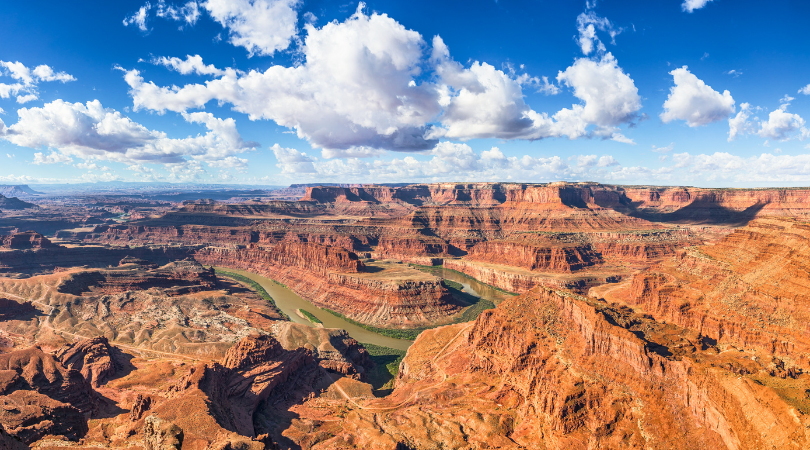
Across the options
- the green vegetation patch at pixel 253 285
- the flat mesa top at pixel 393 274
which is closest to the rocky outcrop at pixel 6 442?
the green vegetation patch at pixel 253 285

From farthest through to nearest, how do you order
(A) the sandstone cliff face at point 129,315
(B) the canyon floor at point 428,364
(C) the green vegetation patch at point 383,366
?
(A) the sandstone cliff face at point 129,315 < (C) the green vegetation patch at point 383,366 < (B) the canyon floor at point 428,364

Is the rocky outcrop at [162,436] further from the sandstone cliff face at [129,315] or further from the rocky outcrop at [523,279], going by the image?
the rocky outcrop at [523,279]

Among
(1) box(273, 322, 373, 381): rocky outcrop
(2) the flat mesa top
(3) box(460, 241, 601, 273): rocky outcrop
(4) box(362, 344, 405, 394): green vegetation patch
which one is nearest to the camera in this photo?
(4) box(362, 344, 405, 394): green vegetation patch

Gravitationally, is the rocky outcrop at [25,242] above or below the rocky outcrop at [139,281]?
above

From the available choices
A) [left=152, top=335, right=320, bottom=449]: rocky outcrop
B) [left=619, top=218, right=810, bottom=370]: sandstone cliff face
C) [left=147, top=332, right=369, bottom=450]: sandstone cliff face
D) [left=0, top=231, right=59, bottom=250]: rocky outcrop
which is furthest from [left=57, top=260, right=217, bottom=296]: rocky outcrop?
[left=619, top=218, right=810, bottom=370]: sandstone cliff face

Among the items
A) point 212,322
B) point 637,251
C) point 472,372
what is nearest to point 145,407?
point 472,372

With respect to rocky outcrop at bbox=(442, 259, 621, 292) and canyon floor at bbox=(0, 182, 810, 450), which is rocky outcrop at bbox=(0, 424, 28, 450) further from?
rocky outcrop at bbox=(442, 259, 621, 292)
